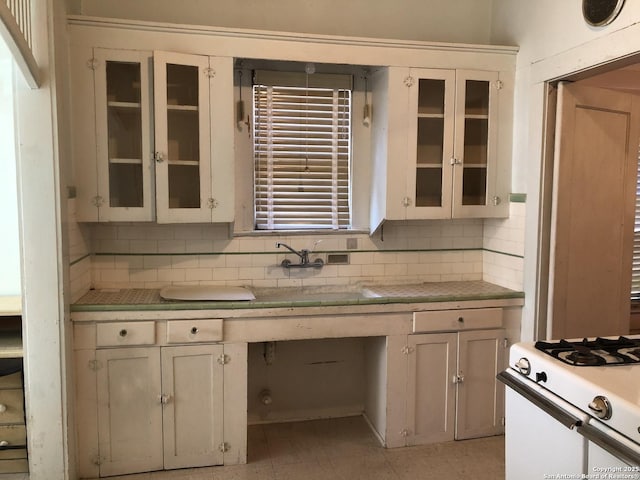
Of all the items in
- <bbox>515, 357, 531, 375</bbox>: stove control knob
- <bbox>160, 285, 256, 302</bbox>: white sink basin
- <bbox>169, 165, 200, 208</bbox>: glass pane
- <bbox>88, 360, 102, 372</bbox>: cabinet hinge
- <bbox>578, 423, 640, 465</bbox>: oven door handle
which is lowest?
<bbox>88, 360, 102, 372</bbox>: cabinet hinge

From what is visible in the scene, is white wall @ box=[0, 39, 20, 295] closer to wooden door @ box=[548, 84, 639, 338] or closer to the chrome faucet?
the chrome faucet

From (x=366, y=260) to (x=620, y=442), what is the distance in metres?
2.11

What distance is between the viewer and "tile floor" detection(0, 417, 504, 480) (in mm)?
2791

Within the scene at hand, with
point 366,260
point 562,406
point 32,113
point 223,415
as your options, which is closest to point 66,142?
point 32,113

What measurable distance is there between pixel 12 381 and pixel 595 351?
2752 millimetres

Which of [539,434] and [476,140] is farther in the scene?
[476,140]

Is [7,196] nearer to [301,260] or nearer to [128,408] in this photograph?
[128,408]

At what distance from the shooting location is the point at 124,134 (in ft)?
9.44

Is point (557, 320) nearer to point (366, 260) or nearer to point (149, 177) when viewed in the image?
point (366, 260)

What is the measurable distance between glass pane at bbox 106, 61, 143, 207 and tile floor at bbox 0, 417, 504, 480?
5.02 feet

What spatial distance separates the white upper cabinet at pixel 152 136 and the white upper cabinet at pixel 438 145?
95cm

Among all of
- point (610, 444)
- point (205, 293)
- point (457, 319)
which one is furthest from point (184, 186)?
point (610, 444)

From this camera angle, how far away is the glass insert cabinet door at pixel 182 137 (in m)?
2.82

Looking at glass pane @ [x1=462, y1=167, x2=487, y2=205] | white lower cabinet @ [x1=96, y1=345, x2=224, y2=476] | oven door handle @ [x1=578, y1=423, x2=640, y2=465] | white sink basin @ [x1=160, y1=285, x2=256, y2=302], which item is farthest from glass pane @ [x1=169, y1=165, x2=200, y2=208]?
oven door handle @ [x1=578, y1=423, x2=640, y2=465]
